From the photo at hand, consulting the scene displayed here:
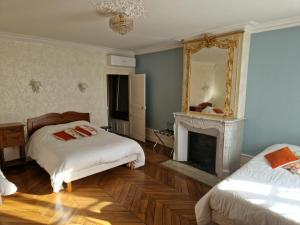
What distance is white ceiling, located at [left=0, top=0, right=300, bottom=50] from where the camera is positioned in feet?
7.14

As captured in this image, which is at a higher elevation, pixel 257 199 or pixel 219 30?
pixel 219 30

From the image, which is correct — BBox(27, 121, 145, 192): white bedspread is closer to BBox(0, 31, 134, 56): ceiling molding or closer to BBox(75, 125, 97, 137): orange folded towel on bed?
BBox(75, 125, 97, 137): orange folded towel on bed

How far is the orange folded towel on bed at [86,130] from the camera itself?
12.1ft

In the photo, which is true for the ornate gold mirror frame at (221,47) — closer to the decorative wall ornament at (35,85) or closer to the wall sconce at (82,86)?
the wall sconce at (82,86)

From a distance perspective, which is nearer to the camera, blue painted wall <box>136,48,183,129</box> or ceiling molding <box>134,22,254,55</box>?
ceiling molding <box>134,22,254,55</box>

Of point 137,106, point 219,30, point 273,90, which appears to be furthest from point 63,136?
point 273,90

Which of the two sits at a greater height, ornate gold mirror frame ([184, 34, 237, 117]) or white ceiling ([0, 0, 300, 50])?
white ceiling ([0, 0, 300, 50])

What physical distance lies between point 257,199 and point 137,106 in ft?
12.8

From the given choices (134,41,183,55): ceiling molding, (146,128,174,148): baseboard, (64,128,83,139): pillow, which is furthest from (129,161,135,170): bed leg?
(134,41,183,55): ceiling molding

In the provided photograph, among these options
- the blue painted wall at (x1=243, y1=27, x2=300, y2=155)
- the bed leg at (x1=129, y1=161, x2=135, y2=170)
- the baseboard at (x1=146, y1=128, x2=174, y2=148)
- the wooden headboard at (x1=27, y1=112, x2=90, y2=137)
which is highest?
the blue painted wall at (x1=243, y1=27, x2=300, y2=155)

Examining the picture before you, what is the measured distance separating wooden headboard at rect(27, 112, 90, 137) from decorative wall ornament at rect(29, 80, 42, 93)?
54cm

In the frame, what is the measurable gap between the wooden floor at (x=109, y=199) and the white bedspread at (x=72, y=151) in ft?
0.92

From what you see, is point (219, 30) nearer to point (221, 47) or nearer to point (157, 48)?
point (221, 47)

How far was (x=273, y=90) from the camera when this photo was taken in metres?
2.96
